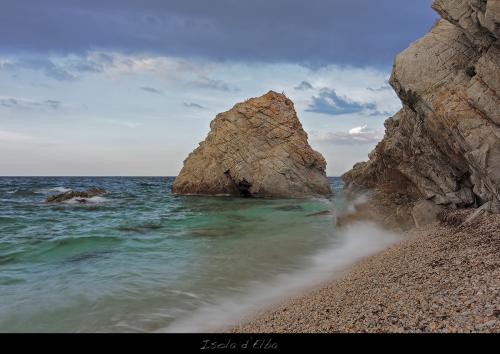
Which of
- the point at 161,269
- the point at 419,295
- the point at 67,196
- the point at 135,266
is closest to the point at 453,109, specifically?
the point at 419,295

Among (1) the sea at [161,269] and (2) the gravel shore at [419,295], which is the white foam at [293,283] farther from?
(2) the gravel shore at [419,295]

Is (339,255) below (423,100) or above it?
below

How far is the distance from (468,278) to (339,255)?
8.07 m

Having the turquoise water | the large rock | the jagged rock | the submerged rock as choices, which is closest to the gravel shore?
the turquoise water

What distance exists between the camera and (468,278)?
549 cm

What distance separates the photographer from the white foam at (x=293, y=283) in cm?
802

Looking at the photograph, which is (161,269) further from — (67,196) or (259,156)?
(259,156)

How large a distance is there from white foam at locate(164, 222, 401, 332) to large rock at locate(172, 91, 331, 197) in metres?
30.3

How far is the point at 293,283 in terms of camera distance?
10.4 metres

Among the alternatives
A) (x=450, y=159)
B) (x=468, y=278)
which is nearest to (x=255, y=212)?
(x=450, y=159)

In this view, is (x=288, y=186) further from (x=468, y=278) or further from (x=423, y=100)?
(x=468, y=278)

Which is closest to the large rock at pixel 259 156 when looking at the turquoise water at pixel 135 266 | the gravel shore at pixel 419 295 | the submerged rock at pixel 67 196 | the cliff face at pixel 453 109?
the submerged rock at pixel 67 196

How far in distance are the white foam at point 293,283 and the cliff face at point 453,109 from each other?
2.54 m
